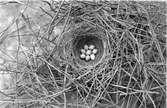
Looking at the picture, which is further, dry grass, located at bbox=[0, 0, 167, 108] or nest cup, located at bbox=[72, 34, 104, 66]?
nest cup, located at bbox=[72, 34, 104, 66]

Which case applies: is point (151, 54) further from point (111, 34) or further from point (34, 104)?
point (34, 104)

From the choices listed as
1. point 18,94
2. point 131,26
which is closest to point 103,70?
point 131,26

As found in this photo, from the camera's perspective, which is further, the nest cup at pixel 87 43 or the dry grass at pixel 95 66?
the nest cup at pixel 87 43

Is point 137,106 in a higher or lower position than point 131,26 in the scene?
lower

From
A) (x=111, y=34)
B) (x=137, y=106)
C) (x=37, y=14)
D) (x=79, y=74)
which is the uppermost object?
(x=37, y=14)
